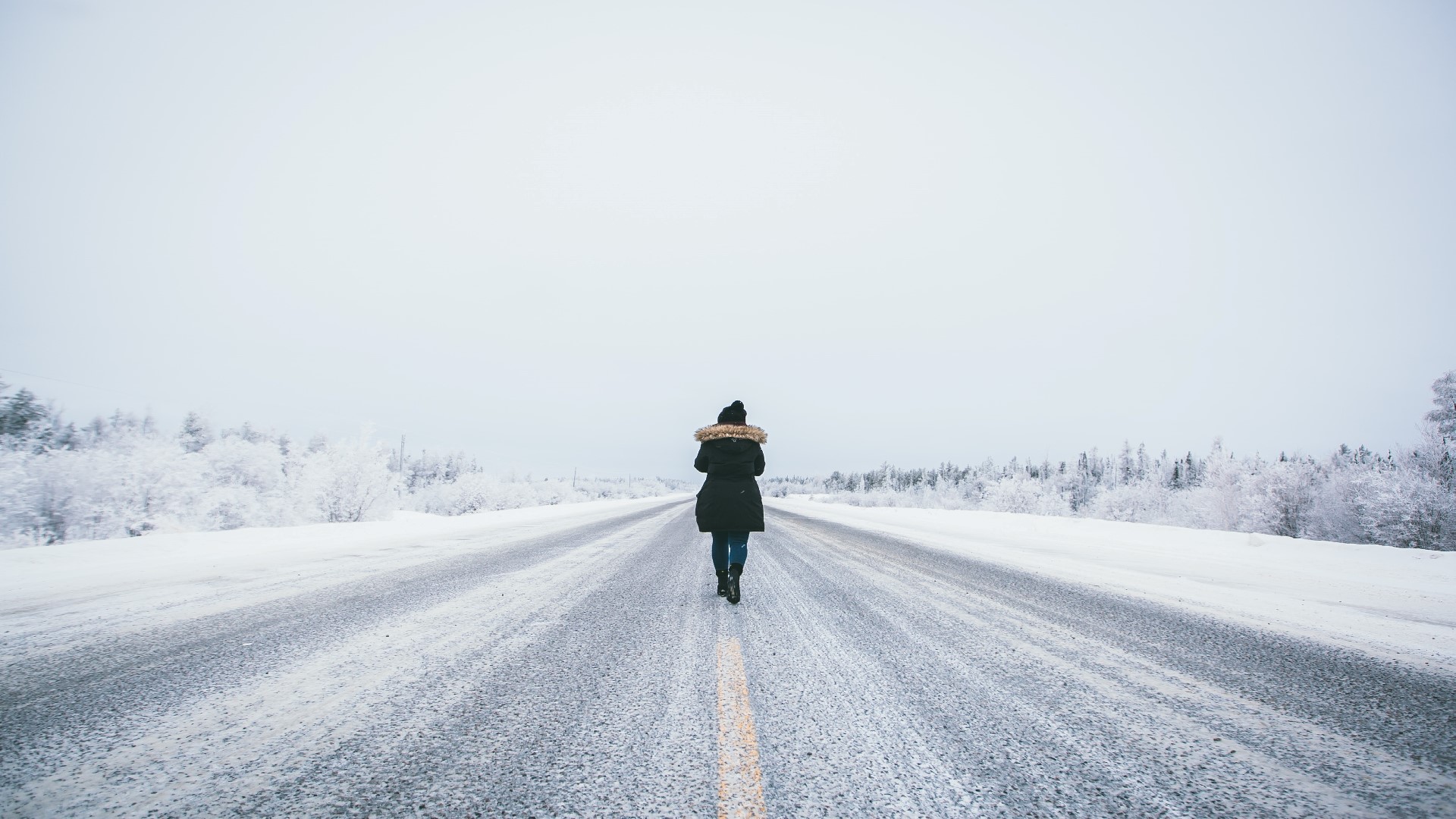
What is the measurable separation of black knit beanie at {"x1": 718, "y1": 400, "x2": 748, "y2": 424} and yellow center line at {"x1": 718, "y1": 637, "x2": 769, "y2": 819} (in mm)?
2987

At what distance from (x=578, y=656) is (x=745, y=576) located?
4017 mm

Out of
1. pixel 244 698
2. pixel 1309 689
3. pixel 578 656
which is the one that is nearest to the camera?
pixel 244 698

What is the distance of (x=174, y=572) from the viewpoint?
7.31 m

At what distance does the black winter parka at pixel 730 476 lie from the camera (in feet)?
18.3

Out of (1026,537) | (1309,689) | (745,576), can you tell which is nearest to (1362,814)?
(1309,689)

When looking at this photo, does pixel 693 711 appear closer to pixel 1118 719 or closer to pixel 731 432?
pixel 1118 719

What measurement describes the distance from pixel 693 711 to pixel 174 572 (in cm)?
883

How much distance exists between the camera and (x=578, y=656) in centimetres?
364

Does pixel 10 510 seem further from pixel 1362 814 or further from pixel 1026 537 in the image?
pixel 1026 537

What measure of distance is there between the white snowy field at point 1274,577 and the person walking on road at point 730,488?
16.1 ft

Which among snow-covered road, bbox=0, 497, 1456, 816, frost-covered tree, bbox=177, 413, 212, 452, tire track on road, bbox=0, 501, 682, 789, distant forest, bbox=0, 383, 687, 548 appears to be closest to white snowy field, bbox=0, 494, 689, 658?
snow-covered road, bbox=0, 497, 1456, 816

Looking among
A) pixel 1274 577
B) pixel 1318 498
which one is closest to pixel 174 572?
pixel 1274 577

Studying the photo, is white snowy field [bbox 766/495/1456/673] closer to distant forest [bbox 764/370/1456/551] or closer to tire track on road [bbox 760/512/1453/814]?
tire track on road [bbox 760/512/1453/814]

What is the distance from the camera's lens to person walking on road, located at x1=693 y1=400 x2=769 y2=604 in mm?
5578
